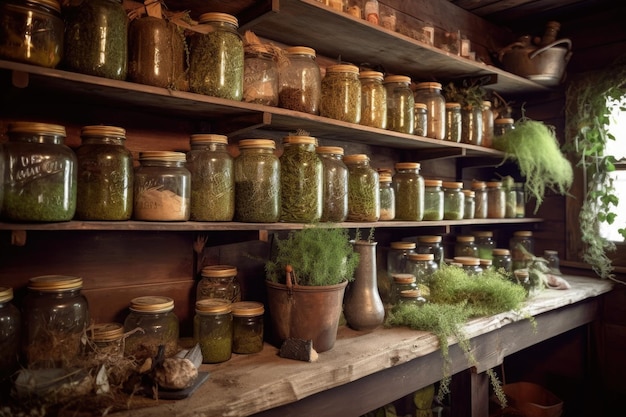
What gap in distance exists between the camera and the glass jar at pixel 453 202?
7.98 feet

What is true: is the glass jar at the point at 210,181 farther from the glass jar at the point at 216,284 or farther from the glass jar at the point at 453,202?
the glass jar at the point at 453,202

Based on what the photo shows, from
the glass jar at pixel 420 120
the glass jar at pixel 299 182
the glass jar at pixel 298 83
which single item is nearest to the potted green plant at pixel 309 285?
the glass jar at pixel 299 182

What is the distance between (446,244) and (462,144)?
0.75 metres

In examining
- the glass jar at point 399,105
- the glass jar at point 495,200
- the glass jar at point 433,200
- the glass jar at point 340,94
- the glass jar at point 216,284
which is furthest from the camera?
the glass jar at point 495,200

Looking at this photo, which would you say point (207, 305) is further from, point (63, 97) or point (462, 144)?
point (462, 144)

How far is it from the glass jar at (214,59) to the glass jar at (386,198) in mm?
852

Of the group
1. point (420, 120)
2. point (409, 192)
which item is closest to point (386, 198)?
point (409, 192)

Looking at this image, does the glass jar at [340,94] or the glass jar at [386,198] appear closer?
the glass jar at [340,94]

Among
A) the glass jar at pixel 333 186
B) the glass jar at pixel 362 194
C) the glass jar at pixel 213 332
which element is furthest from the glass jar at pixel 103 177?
the glass jar at pixel 362 194

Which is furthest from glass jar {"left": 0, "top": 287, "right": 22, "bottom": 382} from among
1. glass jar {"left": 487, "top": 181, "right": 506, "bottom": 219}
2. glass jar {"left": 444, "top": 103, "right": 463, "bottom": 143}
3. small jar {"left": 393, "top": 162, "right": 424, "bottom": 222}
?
glass jar {"left": 487, "top": 181, "right": 506, "bottom": 219}

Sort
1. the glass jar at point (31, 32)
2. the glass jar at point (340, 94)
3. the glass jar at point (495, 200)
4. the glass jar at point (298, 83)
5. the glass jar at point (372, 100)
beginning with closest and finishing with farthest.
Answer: the glass jar at point (31, 32) → the glass jar at point (298, 83) → the glass jar at point (340, 94) → the glass jar at point (372, 100) → the glass jar at point (495, 200)

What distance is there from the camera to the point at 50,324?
1.23 m

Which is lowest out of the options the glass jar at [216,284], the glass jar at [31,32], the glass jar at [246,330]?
the glass jar at [246,330]

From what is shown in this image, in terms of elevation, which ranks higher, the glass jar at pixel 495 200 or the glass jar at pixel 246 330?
the glass jar at pixel 495 200
